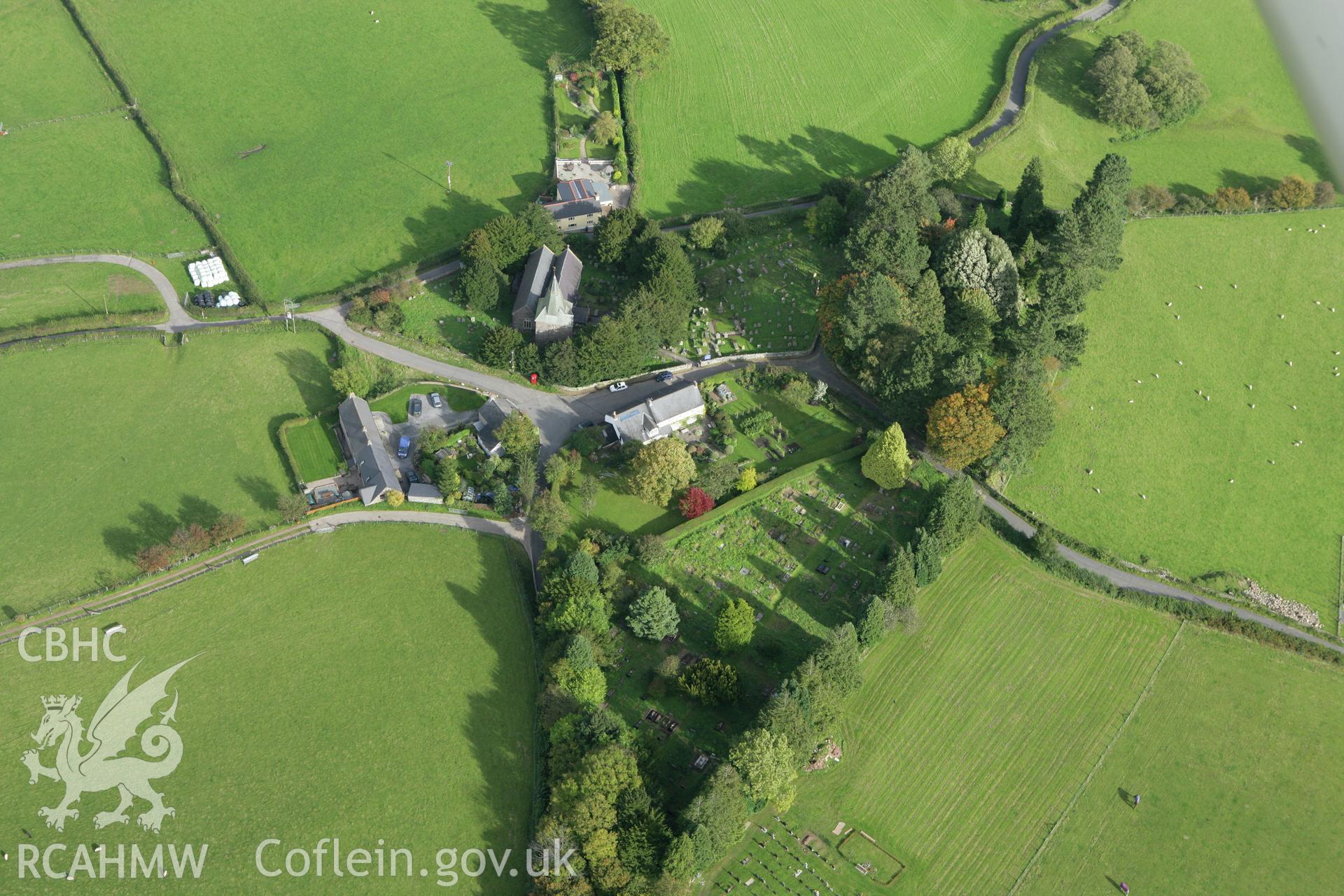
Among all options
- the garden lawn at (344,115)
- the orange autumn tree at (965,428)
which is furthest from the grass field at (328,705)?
the orange autumn tree at (965,428)

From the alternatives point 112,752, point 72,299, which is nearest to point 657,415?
point 112,752

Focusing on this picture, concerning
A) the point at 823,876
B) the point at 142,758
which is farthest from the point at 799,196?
the point at 142,758

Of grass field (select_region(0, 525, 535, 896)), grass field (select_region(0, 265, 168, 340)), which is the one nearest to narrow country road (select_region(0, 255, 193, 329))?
grass field (select_region(0, 265, 168, 340))

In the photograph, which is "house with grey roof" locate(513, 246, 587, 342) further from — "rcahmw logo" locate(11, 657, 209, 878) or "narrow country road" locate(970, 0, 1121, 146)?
"narrow country road" locate(970, 0, 1121, 146)

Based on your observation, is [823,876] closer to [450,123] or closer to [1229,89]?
[450,123]

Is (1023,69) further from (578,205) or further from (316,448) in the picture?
(316,448)

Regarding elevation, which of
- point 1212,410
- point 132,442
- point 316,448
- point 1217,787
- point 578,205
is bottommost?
point 1217,787

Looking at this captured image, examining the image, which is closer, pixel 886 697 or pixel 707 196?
pixel 886 697
